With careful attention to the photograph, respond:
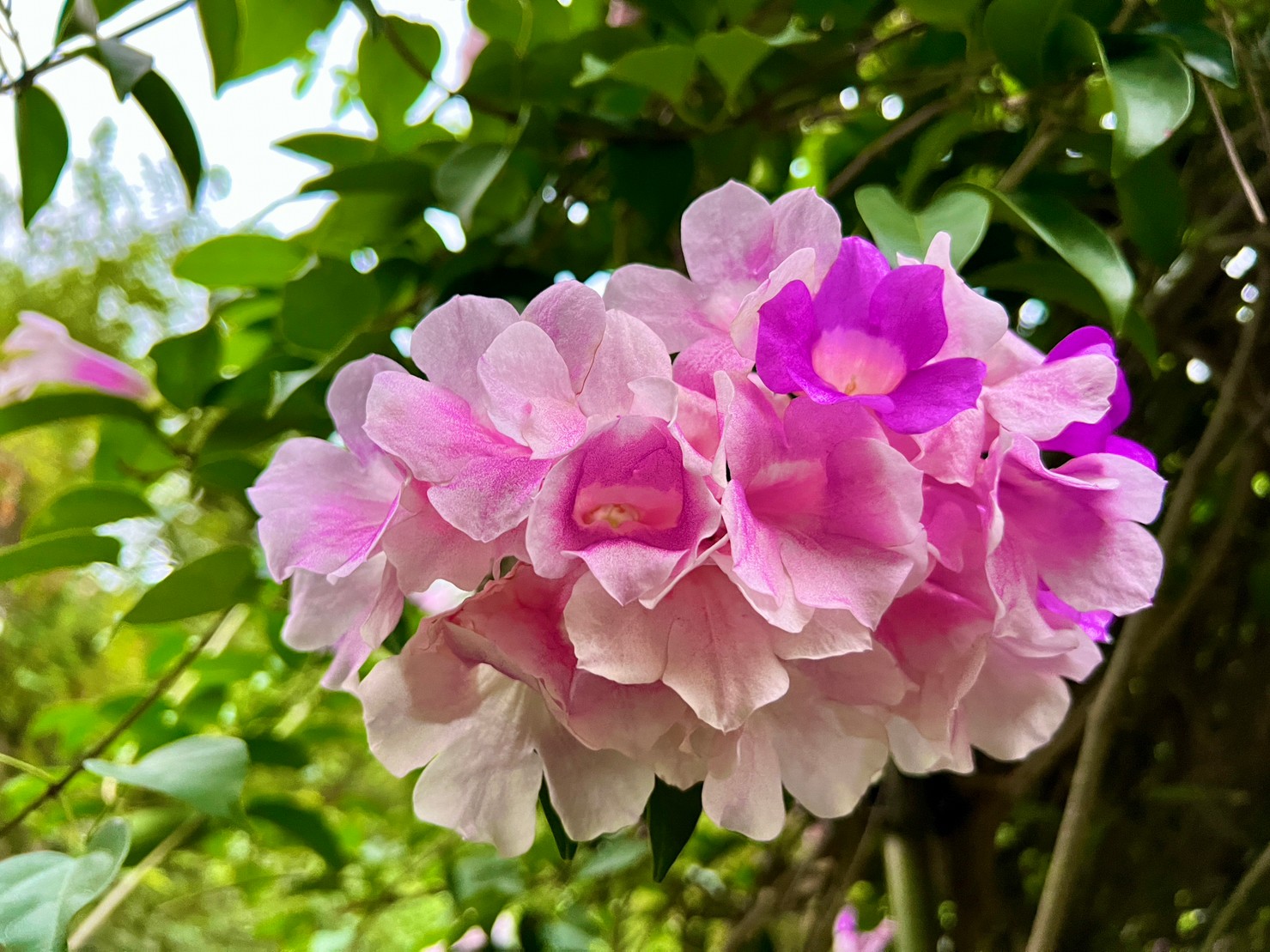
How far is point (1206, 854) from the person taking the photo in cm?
55

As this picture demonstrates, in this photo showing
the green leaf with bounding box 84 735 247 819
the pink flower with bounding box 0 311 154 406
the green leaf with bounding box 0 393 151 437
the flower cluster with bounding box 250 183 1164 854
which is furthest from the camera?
the pink flower with bounding box 0 311 154 406

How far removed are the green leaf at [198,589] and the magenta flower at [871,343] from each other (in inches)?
11.2

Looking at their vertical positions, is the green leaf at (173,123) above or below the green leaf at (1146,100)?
above

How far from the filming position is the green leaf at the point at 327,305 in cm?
42

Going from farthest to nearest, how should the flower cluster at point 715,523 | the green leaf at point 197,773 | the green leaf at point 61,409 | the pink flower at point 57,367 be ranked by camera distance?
the pink flower at point 57,367 < the green leaf at point 61,409 < the green leaf at point 197,773 < the flower cluster at point 715,523

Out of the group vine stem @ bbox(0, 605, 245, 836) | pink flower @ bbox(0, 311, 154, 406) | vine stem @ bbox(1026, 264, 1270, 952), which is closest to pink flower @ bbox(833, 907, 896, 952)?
vine stem @ bbox(1026, 264, 1270, 952)

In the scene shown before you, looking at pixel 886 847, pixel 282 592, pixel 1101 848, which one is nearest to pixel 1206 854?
pixel 1101 848

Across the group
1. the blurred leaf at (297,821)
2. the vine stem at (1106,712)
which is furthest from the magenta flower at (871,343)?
the blurred leaf at (297,821)

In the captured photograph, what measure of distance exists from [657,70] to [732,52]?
0.11ft

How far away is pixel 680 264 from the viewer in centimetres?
56

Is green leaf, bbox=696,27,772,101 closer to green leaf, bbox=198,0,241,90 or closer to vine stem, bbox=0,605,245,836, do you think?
green leaf, bbox=198,0,241,90

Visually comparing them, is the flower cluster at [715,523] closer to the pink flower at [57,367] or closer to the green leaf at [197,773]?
the green leaf at [197,773]

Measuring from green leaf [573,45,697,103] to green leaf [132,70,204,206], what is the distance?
0.16m

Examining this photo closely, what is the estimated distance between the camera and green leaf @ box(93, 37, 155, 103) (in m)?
0.34
